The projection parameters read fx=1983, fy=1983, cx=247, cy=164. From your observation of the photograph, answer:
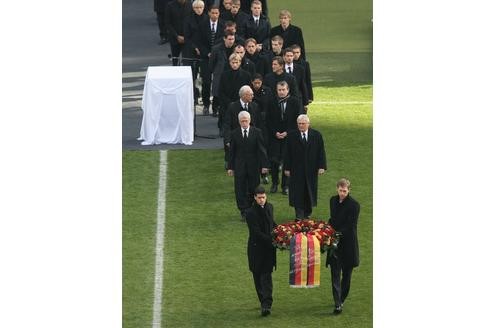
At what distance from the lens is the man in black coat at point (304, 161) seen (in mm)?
24344

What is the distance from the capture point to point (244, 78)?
87.1ft

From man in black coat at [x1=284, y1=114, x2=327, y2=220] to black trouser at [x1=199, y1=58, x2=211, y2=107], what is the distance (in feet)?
13.8

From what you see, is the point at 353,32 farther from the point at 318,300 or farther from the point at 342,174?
the point at 318,300

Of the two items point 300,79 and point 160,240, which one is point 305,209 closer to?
point 160,240

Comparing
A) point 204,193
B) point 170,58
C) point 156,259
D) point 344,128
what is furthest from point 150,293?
point 170,58

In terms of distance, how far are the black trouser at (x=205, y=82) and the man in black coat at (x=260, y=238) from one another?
6557mm

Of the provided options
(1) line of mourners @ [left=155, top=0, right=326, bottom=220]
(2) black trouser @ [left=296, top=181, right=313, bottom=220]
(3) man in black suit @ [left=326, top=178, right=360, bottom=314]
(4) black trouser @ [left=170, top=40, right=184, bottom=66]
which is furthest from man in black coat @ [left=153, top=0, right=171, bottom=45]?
(3) man in black suit @ [left=326, top=178, right=360, bottom=314]

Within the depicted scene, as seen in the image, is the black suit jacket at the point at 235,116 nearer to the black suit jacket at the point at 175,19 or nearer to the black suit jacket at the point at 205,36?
the black suit jacket at the point at 205,36

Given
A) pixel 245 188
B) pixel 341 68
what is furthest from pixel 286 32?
pixel 245 188

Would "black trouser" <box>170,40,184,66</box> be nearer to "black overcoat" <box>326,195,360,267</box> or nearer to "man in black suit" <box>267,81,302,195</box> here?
"man in black suit" <box>267,81,302,195</box>

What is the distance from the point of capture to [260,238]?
72.5 feet

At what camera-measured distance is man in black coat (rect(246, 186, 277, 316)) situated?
22.1 m

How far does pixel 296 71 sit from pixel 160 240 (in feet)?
12.8

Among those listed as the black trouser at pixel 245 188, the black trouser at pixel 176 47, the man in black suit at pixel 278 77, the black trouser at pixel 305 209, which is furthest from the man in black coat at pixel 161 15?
the black trouser at pixel 305 209
